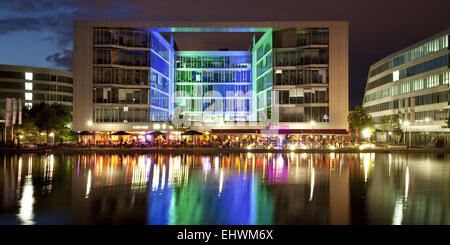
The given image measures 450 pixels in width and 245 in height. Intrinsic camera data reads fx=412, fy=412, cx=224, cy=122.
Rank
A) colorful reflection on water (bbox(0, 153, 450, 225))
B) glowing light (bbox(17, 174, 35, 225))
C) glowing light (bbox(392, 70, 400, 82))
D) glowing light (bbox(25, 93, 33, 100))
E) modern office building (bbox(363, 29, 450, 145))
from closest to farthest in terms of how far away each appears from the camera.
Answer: glowing light (bbox(17, 174, 35, 225)), colorful reflection on water (bbox(0, 153, 450, 225)), modern office building (bbox(363, 29, 450, 145)), glowing light (bbox(392, 70, 400, 82)), glowing light (bbox(25, 93, 33, 100))

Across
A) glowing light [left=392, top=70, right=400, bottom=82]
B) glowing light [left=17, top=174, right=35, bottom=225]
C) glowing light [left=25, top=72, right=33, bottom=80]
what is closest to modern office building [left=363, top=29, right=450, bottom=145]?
glowing light [left=392, top=70, right=400, bottom=82]

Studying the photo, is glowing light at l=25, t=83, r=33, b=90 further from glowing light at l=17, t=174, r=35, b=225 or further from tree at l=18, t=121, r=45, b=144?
glowing light at l=17, t=174, r=35, b=225

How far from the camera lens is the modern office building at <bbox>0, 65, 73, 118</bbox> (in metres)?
106

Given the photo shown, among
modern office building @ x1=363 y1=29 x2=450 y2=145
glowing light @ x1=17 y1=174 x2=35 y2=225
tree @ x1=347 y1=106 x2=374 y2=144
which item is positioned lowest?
glowing light @ x1=17 y1=174 x2=35 y2=225

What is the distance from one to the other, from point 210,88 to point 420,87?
4004cm

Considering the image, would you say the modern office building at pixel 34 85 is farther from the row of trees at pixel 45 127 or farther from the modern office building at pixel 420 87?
the modern office building at pixel 420 87

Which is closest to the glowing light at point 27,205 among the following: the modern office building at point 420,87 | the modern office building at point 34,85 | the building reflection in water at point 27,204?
the building reflection in water at point 27,204

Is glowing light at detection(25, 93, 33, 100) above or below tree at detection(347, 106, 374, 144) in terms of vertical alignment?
above

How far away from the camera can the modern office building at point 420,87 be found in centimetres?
6794

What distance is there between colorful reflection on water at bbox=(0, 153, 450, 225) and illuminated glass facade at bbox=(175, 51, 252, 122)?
58.3m

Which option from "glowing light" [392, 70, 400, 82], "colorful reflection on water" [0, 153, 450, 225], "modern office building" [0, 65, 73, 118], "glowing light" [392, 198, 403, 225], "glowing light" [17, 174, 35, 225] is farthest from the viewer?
"modern office building" [0, 65, 73, 118]
